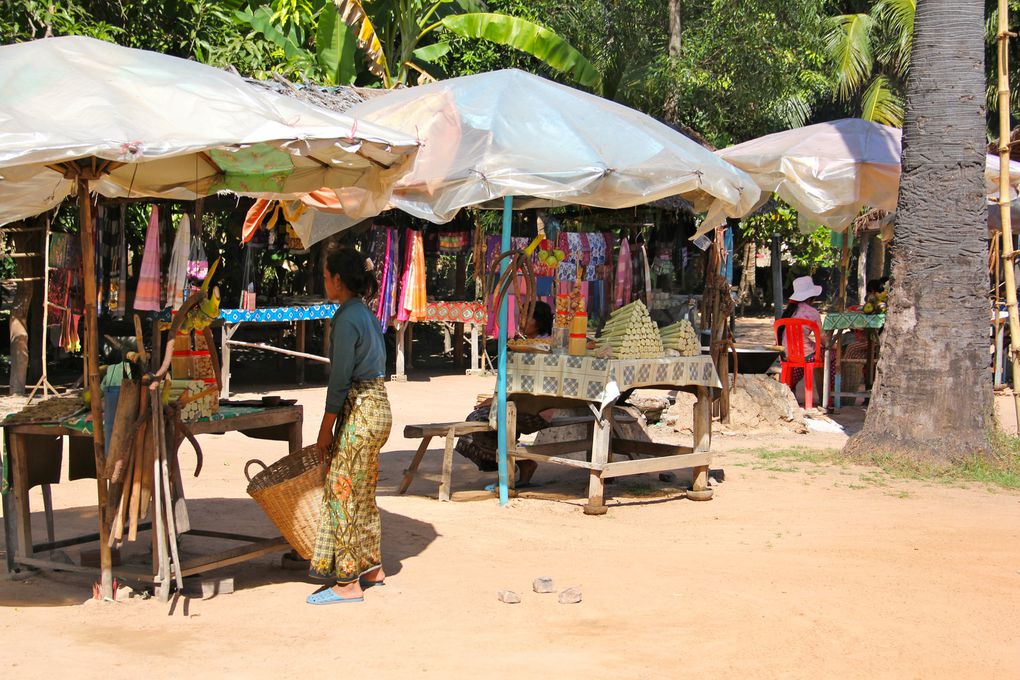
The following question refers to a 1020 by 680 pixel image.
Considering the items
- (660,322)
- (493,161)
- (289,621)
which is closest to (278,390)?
(660,322)

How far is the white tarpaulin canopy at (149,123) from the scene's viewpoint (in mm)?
4215

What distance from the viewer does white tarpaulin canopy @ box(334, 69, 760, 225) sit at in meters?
6.55

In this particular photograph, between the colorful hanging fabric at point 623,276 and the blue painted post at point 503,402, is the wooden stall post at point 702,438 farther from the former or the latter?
the colorful hanging fabric at point 623,276

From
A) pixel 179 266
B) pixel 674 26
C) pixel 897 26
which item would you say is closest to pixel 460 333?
pixel 179 266

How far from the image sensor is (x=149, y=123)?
14.4ft

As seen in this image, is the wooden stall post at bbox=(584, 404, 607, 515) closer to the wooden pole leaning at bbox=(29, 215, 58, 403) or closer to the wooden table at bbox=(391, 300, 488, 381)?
the wooden pole leaning at bbox=(29, 215, 58, 403)

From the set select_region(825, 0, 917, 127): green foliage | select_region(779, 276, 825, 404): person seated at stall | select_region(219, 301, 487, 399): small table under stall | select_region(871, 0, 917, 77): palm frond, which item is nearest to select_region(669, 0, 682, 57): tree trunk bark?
select_region(825, 0, 917, 127): green foliage

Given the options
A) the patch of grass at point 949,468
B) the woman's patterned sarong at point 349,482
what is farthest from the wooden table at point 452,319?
the woman's patterned sarong at point 349,482

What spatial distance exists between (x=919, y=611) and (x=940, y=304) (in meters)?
4.27

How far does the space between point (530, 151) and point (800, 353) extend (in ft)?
21.5

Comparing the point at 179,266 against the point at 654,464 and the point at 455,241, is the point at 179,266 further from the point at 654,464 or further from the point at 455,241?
the point at 654,464

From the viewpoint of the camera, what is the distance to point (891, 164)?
9.52m

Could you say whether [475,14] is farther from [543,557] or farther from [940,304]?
[543,557]

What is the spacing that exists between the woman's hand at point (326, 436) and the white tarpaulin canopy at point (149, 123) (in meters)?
1.24
